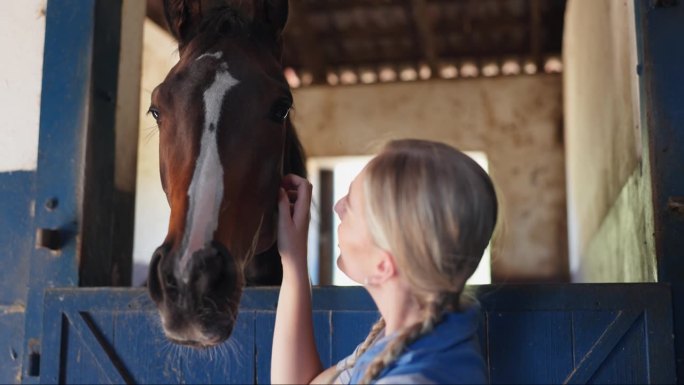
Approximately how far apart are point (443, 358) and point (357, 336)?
0.73 metres

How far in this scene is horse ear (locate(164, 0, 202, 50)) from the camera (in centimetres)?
199

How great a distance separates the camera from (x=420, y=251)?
104 centimetres

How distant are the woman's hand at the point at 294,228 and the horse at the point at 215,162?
93mm

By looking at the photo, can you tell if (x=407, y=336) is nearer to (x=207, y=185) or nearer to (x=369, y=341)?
(x=369, y=341)

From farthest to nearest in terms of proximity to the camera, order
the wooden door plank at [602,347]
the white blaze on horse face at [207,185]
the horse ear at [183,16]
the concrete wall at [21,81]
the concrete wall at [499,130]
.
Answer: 1. the concrete wall at [499,130]
2. the concrete wall at [21,81]
3. the horse ear at [183,16]
4. the wooden door plank at [602,347]
5. the white blaze on horse face at [207,185]

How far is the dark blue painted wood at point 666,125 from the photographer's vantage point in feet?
5.41

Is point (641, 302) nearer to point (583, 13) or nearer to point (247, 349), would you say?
point (247, 349)

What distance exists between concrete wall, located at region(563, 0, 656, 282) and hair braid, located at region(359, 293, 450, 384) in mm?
940

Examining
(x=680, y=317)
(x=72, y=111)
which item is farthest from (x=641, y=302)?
(x=72, y=111)

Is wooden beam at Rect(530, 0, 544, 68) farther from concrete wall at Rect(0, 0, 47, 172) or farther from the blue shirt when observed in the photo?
the blue shirt

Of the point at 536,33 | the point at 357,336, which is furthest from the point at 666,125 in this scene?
the point at 536,33

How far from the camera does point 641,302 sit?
1620 mm

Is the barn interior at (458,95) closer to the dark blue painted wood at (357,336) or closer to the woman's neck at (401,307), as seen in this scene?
the dark blue painted wood at (357,336)

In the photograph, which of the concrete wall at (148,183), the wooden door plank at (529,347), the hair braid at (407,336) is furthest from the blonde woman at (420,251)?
the concrete wall at (148,183)
